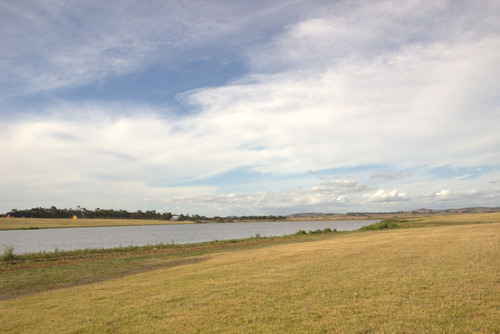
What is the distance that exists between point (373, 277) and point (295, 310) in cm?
480

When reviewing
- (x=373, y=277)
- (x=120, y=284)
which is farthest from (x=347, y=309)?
(x=120, y=284)

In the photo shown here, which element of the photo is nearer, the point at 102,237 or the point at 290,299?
the point at 290,299

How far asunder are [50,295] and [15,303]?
4.57ft

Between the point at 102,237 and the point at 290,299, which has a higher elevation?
the point at 290,299

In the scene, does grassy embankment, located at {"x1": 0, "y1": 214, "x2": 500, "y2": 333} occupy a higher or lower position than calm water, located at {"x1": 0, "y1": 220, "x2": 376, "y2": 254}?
higher

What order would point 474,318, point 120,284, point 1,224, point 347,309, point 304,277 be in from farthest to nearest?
point 1,224, point 120,284, point 304,277, point 347,309, point 474,318

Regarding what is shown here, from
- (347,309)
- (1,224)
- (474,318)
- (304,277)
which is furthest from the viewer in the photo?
(1,224)

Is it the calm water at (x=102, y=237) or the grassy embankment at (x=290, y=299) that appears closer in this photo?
the grassy embankment at (x=290, y=299)

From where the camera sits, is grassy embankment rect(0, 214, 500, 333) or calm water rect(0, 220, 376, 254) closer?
grassy embankment rect(0, 214, 500, 333)

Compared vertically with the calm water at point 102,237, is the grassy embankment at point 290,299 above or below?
above

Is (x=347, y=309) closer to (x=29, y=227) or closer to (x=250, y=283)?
(x=250, y=283)

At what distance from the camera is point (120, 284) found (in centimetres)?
1514

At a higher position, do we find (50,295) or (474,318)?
(474,318)

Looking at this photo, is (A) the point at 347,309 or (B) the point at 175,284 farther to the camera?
(B) the point at 175,284
